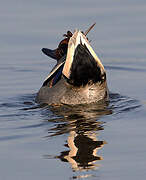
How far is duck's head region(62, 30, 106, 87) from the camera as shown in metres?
10.4

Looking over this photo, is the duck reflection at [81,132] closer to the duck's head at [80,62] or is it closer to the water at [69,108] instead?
the water at [69,108]

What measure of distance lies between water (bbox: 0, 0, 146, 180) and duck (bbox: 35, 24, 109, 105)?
0.21 m

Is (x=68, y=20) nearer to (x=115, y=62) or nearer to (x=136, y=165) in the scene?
(x=115, y=62)

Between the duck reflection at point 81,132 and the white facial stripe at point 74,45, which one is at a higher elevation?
the white facial stripe at point 74,45

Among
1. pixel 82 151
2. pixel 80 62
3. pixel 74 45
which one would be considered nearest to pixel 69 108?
pixel 80 62

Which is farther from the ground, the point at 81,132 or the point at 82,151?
the point at 81,132

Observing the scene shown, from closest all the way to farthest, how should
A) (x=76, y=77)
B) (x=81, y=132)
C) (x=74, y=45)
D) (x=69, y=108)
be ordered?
(x=81, y=132)
(x=74, y=45)
(x=76, y=77)
(x=69, y=108)

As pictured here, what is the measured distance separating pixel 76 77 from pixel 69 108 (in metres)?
0.61

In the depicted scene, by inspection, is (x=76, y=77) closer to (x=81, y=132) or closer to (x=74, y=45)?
(x=74, y=45)

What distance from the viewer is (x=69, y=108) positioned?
1106cm

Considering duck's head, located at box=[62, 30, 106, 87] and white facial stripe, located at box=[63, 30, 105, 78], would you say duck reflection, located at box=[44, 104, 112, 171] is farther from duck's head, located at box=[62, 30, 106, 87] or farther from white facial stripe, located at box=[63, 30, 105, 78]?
white facial stripe, located at box=[63, 30, 105, 78]

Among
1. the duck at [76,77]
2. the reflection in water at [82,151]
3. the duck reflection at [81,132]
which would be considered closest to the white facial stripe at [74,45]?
the duck at [76,77]

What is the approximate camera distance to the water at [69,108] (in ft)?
A: 26.0

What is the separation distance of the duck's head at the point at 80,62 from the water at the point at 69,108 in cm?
55
